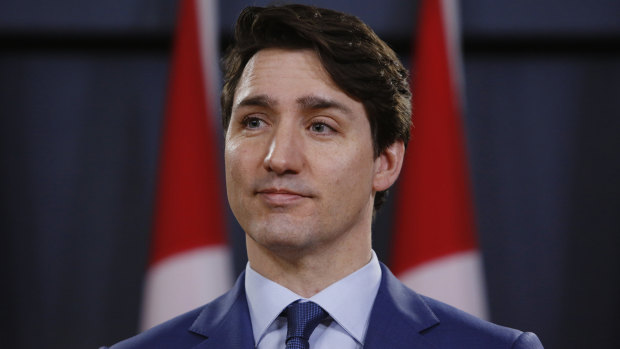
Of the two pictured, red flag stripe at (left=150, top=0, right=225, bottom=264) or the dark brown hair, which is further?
red flag stripe at (left=150, top=0, right=225, bottom=264)

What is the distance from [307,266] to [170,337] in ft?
0.90

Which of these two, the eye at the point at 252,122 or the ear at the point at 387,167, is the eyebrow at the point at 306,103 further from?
the ear at the point at 387,167

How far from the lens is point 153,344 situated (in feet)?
4.44

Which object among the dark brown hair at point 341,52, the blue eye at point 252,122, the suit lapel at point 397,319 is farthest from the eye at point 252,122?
the suit lapel at point 397,319

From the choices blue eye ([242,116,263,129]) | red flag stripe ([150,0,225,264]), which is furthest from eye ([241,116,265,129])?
red flag stripe ([150,0,225,264])

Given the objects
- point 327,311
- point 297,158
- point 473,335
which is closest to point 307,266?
point 327,311

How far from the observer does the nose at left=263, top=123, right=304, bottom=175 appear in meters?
1.23

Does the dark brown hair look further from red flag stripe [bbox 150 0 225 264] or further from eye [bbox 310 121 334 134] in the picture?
red flag stripe [bbox 150 0 225 264]

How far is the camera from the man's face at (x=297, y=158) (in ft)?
4.08

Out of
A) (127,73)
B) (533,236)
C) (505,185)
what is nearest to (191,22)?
(127,73)

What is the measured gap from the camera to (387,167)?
1.44 m

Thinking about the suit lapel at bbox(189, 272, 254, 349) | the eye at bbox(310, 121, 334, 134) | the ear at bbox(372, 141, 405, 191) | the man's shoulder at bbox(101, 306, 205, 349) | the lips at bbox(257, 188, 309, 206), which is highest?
the eye at bbox(310, 121, 334, 134)

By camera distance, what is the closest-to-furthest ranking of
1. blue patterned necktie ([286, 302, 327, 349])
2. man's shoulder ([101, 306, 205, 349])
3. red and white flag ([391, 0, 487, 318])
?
blue patterned necktie ([286, 302, 327, 349]) < man's shoulder ([101, 306, 205, 349]) < red and white flag ([391, 0, 487, 318])

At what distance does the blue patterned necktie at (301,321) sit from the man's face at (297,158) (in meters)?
0.09
